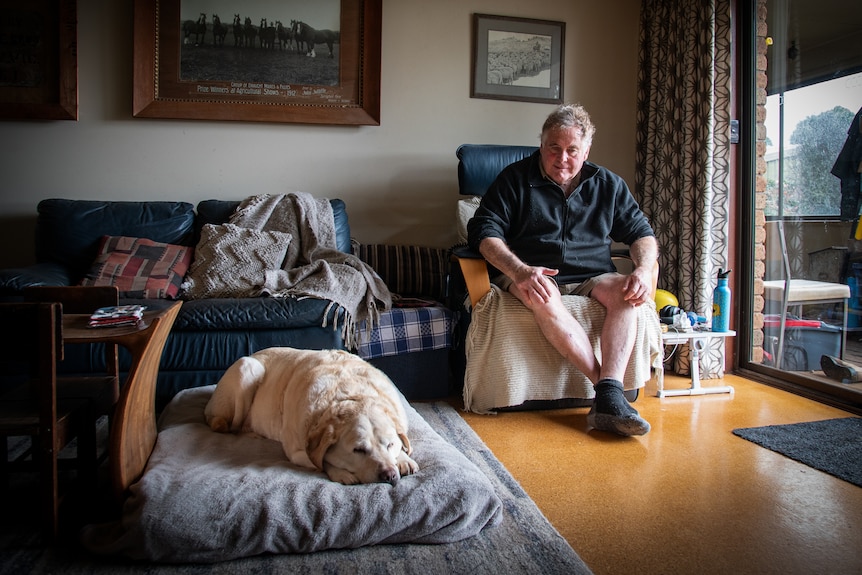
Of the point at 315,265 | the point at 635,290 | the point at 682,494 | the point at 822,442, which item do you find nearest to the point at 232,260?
the point at 315,265

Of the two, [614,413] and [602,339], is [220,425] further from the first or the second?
[602,339]

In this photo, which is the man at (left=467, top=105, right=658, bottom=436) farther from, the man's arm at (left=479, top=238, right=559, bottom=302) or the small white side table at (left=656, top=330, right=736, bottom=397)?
the small white side table at (left=656, top=330, right=736, bottom=397)

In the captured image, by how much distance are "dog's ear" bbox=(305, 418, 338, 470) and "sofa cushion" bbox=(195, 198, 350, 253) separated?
177cm

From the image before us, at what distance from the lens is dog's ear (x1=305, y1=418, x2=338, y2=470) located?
150 cm

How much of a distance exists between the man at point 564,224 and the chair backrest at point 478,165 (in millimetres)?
483

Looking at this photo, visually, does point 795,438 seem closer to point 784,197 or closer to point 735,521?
point 735,521

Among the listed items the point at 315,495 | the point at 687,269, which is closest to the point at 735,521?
the point at 315,495

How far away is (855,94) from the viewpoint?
2.81 m

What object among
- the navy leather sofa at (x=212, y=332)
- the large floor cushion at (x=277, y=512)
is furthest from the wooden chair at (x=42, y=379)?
the navy leather sofa at (x=212, y=332)

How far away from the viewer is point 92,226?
3086mm

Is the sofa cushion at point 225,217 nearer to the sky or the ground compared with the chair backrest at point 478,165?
nearer to the ground

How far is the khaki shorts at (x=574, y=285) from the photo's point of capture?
2.65 meters

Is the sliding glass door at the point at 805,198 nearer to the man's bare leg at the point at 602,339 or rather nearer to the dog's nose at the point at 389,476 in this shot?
the man's bare leg at the point at 602,339

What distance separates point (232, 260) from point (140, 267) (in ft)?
1.42
